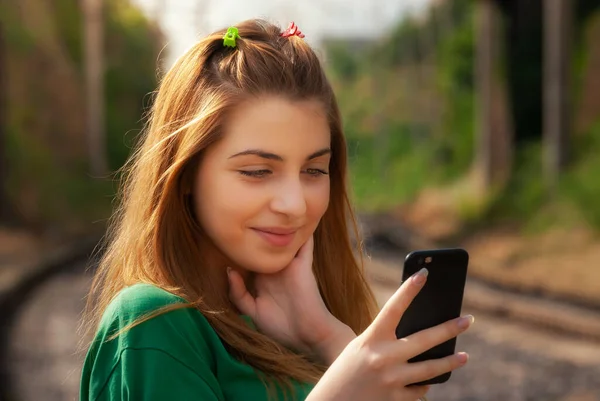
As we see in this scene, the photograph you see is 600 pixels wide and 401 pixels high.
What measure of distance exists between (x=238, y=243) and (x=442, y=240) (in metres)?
14.4

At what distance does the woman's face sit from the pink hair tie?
0.20m

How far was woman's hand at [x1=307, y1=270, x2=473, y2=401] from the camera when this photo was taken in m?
1.44

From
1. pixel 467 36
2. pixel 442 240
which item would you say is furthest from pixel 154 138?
pixel 467 36

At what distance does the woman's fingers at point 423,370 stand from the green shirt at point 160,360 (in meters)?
0.26

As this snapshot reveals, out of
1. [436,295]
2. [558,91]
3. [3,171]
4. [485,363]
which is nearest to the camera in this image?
[436,295]

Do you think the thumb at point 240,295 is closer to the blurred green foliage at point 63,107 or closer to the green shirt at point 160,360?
the green shirt at point 160,360

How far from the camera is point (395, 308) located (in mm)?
1433

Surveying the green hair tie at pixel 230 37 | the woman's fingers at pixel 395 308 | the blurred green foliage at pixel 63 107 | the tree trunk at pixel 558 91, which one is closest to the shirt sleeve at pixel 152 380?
the woman's fingers at pixel 395 308

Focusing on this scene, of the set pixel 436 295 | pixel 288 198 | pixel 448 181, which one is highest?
pixel 288 198

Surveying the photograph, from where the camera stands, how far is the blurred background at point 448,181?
7176mm

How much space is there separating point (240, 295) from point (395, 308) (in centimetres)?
43

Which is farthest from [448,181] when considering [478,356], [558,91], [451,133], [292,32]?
[292,32]

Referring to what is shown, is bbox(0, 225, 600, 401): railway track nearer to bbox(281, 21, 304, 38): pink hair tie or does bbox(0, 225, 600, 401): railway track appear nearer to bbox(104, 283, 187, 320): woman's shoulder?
bbox(281, 21, 304, 38): pink hair tie

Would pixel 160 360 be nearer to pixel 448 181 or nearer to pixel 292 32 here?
pixel 292 32
